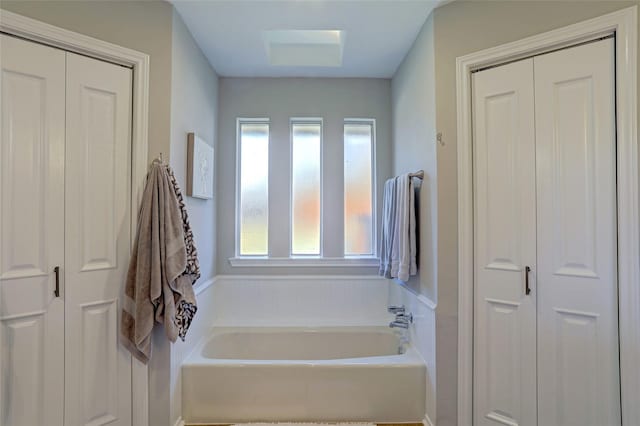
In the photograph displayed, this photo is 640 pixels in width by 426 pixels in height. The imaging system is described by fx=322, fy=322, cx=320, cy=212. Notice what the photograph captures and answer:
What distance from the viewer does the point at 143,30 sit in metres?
1.81

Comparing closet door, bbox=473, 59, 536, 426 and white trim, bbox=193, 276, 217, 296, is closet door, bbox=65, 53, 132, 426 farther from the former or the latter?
closet door, bbox=473, 59, 536, 426

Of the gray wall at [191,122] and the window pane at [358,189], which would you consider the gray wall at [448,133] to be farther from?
the gray wall at [191,122]

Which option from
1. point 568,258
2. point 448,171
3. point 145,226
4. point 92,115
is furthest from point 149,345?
point 568,258

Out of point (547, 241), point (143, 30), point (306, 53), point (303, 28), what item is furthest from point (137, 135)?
point (547, 241)

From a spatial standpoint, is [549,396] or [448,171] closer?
[549,396]

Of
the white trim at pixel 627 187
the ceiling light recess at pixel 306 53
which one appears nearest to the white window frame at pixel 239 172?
the ceiling light recess at pixel 306 53

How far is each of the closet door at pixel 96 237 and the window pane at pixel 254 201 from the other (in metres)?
1.24

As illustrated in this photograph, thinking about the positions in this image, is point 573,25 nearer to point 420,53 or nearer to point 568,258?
point 420,53

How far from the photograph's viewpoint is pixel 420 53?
2.17 metres

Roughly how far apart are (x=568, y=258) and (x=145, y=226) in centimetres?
215

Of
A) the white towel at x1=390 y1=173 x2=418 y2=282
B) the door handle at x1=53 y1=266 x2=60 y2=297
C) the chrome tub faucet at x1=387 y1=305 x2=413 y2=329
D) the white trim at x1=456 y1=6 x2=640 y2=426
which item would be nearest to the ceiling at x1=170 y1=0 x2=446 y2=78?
the white trim at x1=456 y1=6 x2=640 y2=426

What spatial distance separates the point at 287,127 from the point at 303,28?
2.98ft

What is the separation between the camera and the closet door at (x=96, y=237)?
1616 mm

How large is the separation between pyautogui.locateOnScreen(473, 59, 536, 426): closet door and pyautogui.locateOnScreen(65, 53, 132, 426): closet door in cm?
195
